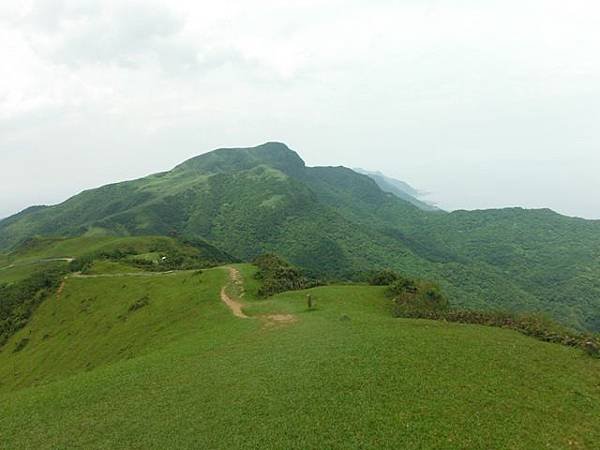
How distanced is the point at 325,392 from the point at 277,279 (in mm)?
26972

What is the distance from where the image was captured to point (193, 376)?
2475cm

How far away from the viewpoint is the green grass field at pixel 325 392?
17.5 meters

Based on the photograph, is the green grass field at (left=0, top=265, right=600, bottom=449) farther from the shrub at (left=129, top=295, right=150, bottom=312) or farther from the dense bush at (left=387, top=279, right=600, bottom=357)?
the shrub at (left=129, top=295, right=150, bottom=312)

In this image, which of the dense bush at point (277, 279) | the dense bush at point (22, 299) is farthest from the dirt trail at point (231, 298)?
the dense bush at point (22, 299)

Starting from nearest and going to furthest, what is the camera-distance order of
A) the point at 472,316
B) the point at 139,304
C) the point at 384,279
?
the point at 472,316 < the point at 384,279 < the point at 139,304

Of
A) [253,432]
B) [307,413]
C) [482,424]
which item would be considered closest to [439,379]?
[482,424]

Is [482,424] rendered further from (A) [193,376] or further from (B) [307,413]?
(A) [193,376]

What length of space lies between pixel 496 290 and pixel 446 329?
132 meters

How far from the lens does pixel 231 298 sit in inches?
1655

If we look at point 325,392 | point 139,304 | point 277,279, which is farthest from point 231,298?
point 325,392

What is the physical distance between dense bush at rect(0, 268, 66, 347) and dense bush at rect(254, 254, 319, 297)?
41.6 meters

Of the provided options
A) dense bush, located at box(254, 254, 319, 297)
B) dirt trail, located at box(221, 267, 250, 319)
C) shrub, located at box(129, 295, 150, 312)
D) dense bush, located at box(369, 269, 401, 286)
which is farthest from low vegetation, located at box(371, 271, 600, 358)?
shrub, located at box(129, 295, 150, 312)

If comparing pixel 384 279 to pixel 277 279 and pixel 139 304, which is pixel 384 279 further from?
pixel 139 304

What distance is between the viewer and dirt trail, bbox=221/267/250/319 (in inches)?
1479
